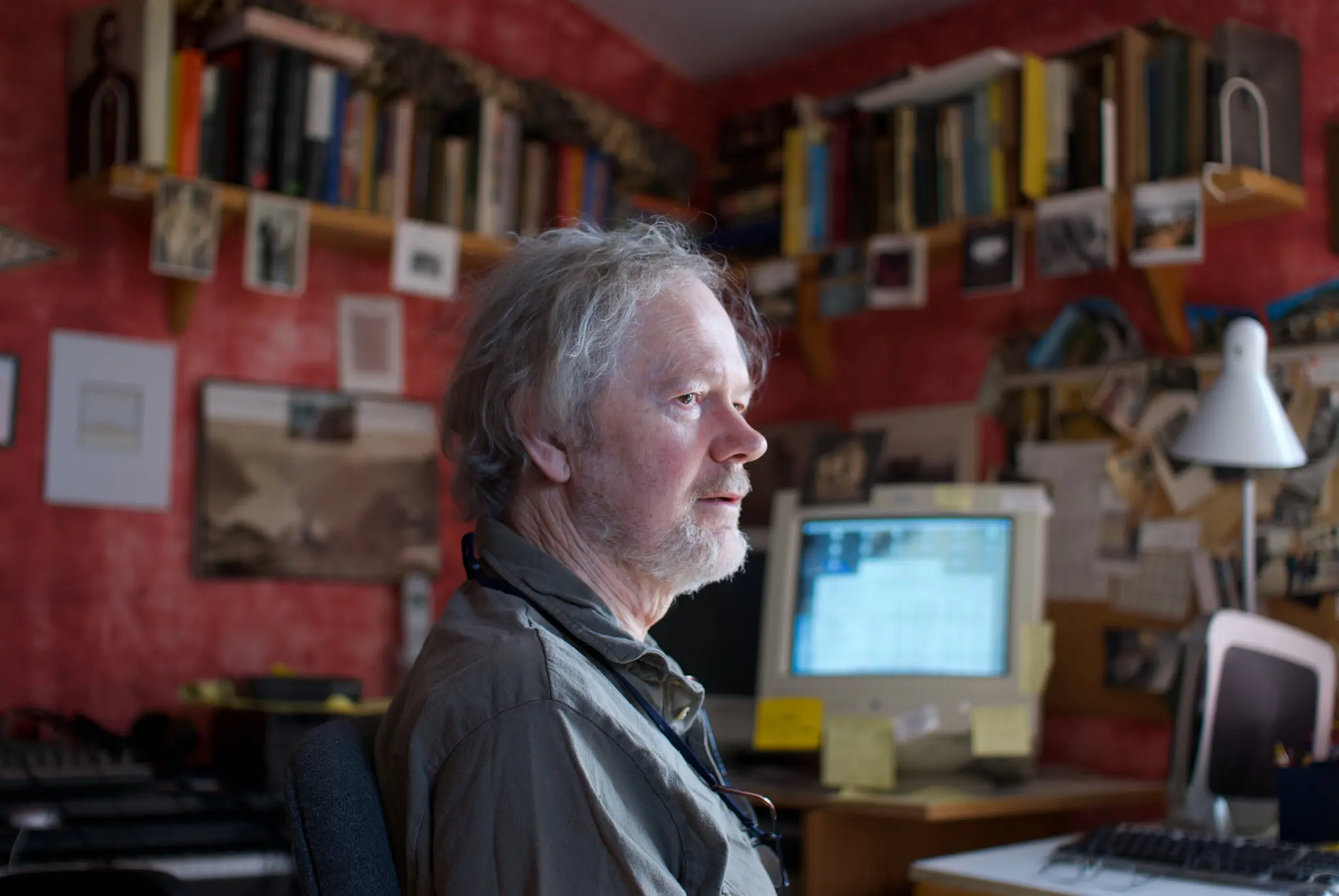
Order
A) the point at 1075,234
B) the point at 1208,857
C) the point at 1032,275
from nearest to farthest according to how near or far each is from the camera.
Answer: the point at 1208,857
the point at 1075,234
the point at 1032,275

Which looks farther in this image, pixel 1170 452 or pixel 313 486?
pixel 313 486

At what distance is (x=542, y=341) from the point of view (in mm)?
1279

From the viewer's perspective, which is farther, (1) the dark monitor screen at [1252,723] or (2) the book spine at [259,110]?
(2) the book spine at [259,110]

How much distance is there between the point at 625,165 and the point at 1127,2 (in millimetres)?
1128

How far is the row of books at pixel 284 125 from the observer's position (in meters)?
2.43

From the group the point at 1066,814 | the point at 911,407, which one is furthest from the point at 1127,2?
the point at 1066,814

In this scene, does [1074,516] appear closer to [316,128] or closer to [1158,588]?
[1158,588]

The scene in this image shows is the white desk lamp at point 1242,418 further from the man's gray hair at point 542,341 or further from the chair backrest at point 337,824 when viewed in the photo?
the chair backrest at point 337,824

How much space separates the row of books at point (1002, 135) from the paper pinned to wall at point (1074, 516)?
0.46 m

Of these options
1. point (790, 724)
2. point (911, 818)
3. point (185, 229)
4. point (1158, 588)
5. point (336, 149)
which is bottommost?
point (911, 818)

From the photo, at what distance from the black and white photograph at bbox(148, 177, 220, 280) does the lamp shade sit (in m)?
1.65

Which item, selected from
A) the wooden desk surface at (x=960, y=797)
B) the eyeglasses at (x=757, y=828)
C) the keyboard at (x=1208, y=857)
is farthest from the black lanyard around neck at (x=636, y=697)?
the wooden desk surface at (x=960, y=797)

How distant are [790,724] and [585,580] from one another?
0.99m

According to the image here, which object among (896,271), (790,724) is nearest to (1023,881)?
(790,724)
